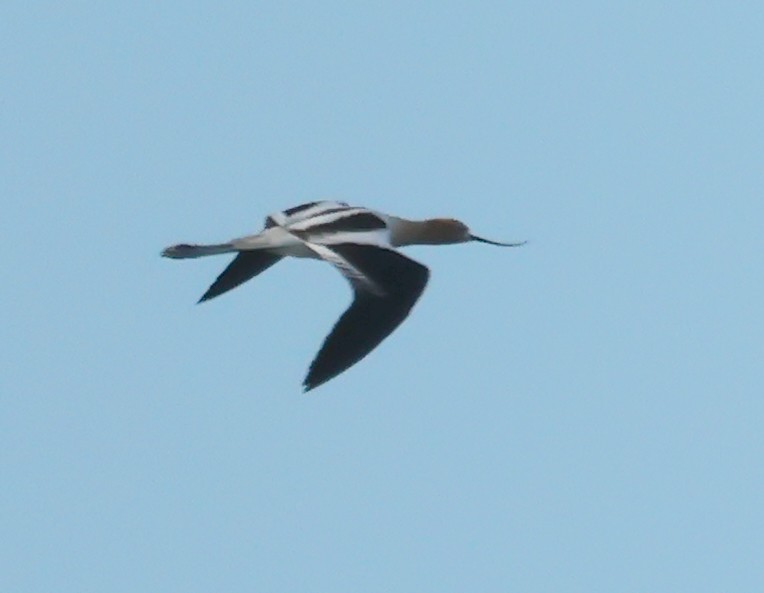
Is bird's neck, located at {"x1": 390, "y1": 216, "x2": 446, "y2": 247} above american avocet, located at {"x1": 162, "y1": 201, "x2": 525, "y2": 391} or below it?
above

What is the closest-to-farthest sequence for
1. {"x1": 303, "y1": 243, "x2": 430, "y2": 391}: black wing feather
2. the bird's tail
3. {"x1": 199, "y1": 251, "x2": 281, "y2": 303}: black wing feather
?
{"x1": 303, "y1": 243, "x2": 430, "y2": 391}: black wing feather, the bird's tail, {"x1": 199, "y1": 251, "x2": 281, "y2": 303}: black wing feather

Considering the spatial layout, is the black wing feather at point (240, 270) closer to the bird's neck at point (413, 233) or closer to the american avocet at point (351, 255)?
the american avocet at point (351, 255)

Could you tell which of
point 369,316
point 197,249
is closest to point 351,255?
point 369,316

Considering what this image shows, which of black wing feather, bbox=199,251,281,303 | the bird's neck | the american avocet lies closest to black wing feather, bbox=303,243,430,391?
the american avocet

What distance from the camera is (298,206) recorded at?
1480 centimetres

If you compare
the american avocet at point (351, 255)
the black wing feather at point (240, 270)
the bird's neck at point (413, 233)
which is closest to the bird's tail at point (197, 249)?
the american avocet at point (351, 255)

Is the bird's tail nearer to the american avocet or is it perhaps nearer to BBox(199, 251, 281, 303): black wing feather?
the american avocet

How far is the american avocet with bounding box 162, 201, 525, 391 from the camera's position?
12195 mm

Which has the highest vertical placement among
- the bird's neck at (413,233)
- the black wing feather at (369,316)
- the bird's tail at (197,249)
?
the bird's neck at (413,233)

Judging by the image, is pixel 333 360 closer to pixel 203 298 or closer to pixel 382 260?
pixel 382 260

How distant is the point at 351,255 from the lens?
1288cm

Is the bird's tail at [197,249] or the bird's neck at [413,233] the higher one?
the bird's neck at [413,233]

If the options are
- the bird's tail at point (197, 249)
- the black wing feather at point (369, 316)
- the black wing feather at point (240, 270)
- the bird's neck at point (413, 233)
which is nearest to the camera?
the black wing feather at point (369, 316)

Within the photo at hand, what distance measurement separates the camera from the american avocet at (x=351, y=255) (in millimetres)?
12195
